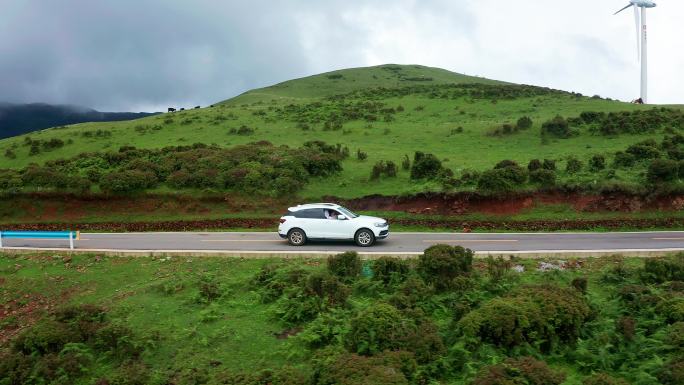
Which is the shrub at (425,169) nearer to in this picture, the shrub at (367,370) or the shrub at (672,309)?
the shrub at (672,309)

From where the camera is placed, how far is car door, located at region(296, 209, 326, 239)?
67.8 feet

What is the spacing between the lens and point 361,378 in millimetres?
8977

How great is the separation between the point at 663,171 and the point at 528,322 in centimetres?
1952

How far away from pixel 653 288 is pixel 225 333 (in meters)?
11.3

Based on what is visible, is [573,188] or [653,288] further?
[573,188]

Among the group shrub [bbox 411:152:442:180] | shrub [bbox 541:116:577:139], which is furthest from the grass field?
shrub [bbox 541:116:577:139]

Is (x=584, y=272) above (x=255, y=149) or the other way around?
the other way around

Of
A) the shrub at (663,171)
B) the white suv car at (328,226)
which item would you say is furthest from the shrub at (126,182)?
the shrub at (663,171)

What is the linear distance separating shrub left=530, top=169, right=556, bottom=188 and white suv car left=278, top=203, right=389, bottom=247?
10545 mm

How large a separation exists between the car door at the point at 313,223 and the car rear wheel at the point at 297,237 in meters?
0.23

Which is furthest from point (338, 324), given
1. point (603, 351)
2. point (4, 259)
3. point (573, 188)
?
point (573, 188)

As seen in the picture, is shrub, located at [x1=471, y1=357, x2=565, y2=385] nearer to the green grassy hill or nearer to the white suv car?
the white suv car

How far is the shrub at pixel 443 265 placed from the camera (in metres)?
14.2

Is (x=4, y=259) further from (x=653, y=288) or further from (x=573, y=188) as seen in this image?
(x=573, y=188)
